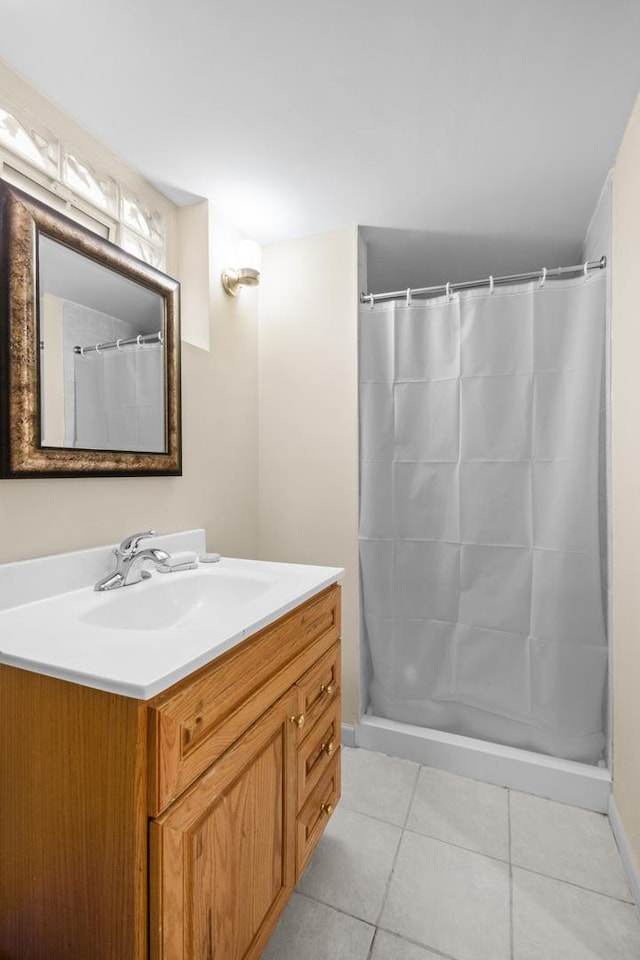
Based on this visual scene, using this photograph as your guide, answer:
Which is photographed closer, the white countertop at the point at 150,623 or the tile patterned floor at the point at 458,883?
the white countertop at the point at 150,623

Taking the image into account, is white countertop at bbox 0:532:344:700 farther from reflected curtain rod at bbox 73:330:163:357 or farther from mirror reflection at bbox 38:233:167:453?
reflected curtain rod at bbox 73:330:163:357

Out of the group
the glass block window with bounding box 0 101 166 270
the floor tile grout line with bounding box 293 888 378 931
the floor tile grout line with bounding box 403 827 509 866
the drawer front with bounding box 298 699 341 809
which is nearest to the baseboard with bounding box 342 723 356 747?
the floor tile grout line with bounding box 403 827 509 866

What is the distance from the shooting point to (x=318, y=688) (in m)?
1.24

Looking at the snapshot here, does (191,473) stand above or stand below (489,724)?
above

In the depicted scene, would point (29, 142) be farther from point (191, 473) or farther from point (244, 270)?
point (191, 473)

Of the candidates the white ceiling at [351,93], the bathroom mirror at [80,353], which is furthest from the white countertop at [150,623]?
the white ceiling at [351,93]

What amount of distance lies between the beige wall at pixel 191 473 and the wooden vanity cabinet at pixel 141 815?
1.51 feet

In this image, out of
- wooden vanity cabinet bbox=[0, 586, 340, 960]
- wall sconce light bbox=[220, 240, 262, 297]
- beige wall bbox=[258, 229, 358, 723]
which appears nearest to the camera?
wooden vanity cabinet bbox=[0, 586, 340, 960]

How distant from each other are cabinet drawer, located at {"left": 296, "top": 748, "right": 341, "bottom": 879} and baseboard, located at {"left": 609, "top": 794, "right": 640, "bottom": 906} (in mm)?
853

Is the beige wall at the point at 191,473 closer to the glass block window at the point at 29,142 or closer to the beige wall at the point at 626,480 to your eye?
the glass block window at the point at 29,142

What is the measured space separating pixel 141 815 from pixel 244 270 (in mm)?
1737

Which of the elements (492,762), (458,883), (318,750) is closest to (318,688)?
(318,750)

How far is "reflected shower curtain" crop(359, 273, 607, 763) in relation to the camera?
1654 millimetres

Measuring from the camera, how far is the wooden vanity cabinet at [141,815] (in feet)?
2.27
